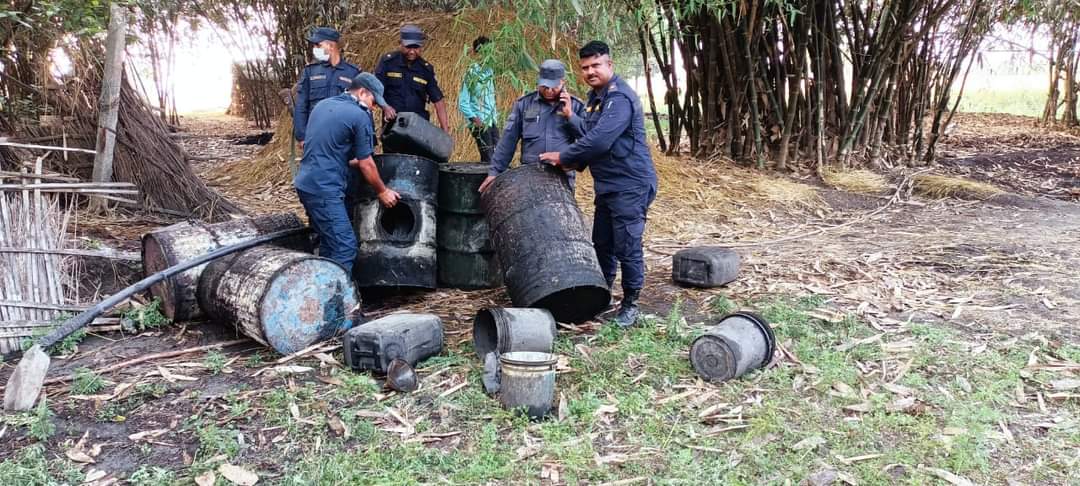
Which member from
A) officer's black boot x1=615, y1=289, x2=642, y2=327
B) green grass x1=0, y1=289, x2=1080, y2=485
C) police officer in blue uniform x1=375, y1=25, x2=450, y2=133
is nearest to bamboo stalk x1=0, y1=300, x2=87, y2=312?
green grass x1=0, y1=289, x2=1080, y2=485

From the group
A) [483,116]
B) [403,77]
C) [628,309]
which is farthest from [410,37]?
[628,309]

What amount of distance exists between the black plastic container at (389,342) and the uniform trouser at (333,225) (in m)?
0.74

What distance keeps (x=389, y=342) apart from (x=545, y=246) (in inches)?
38.4

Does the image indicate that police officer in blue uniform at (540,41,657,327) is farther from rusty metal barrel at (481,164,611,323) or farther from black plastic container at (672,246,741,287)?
black plastic container at (672,246,741,287)

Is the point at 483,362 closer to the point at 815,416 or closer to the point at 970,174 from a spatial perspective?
the point at 815,416

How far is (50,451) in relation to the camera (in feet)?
9.37

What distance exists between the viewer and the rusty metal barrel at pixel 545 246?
12.8 feet

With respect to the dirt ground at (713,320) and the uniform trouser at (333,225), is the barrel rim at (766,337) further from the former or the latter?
the uniform trouser at (333,225)

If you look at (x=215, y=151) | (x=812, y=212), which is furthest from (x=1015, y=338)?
(x=215, y=151)

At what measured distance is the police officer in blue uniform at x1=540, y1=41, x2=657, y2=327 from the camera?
3.97 meters

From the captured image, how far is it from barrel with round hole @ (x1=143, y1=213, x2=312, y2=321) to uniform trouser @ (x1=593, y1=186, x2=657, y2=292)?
2.05 m

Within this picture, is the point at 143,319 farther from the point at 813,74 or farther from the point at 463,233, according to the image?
the point at 813,74

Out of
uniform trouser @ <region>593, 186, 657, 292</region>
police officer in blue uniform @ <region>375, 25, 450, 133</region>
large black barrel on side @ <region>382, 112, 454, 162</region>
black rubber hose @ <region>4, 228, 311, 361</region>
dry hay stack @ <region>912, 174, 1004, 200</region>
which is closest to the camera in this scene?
black rubber hose @ <region>4, 228, 311, 361</region>

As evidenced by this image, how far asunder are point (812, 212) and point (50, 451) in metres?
6.63
